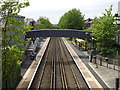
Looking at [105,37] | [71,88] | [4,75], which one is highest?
[105,37]

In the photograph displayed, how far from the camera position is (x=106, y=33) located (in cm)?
3228

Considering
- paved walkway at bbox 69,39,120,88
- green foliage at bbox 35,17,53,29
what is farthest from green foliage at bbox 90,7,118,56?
green foliage at bbox 35,17,53,29

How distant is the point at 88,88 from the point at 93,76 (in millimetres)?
4253

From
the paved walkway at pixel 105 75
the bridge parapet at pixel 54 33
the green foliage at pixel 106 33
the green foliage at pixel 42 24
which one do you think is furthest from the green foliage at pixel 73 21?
the paved walkway at pixel 105 75

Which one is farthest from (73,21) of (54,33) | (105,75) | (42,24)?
(105,75)

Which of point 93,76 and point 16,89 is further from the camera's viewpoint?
point 93,76

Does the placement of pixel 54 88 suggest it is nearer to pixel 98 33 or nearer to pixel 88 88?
pixel 88 88

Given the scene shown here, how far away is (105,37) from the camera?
108ft

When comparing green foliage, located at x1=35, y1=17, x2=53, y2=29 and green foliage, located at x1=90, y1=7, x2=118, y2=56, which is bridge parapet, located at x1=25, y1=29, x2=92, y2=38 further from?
green foliage, located at x1=35, y1=17, x2=53, y2=29

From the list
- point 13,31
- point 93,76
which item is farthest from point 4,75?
point 93,76

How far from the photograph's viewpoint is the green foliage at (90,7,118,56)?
107 ft

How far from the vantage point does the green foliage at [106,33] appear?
32625 mm

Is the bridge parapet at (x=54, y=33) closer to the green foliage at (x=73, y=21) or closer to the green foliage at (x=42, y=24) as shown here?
Result: the green foliage at (x=73, y=21)

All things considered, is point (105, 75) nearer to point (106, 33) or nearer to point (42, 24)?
point (106, 33)
